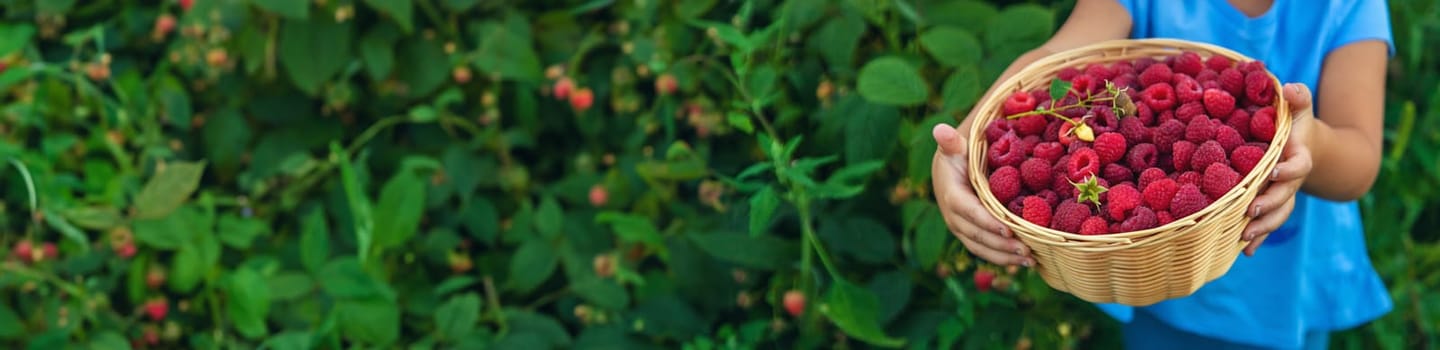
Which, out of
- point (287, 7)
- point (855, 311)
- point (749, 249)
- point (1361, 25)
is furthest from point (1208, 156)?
point (287, 7)

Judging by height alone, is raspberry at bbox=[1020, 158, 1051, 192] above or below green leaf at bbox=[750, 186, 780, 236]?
above

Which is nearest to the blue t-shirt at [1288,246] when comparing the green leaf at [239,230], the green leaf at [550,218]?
the green leaf at [550,218]

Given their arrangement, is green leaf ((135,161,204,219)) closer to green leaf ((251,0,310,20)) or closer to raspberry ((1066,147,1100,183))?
green leaf ((251,0,310,20))

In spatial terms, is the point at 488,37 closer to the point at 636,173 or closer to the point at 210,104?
the point at 636,173

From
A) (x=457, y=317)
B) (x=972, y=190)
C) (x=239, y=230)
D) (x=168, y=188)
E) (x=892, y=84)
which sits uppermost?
(x=972, y=190)

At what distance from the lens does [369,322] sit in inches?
78.8

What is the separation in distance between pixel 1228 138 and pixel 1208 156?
34mm

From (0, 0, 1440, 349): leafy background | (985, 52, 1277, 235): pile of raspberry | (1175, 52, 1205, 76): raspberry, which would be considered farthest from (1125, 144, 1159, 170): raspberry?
(0, 0, 1440, 349): leafy background

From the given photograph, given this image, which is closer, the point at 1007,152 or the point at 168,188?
the point at 1007,152

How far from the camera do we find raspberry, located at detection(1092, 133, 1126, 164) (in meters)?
→ 1.18

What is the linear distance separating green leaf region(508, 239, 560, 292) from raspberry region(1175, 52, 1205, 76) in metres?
1.08

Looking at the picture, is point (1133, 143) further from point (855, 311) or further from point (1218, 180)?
point (855, 311)

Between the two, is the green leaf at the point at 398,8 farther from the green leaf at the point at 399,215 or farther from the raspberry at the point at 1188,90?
the raspberry at the point at 1188,90

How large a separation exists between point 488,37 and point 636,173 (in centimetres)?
30
